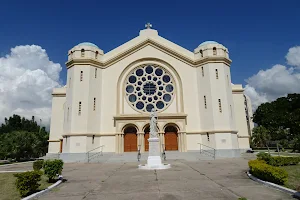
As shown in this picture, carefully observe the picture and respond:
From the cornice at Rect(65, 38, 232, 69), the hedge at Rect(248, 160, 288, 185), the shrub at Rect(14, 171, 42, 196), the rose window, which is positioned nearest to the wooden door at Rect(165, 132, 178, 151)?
the rose window

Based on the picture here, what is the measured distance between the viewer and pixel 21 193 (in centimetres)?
811

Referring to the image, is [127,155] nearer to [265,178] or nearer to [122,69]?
[122,69]

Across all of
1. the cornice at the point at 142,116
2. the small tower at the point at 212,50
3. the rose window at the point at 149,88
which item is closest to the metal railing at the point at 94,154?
the cornice at the point at 142,116

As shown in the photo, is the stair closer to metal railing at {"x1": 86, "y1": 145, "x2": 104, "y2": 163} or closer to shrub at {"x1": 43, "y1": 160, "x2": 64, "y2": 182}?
metal railing at {"x1": 86, "y1": 145, "x2": 104, "y2": 163}

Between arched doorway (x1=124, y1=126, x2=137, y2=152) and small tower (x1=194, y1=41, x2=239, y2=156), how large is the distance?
7839 millimetres

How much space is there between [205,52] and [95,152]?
16936 millimetres

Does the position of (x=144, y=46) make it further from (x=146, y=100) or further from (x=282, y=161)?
(x=282, y=161)

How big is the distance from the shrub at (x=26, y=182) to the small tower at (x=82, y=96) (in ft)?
51.4

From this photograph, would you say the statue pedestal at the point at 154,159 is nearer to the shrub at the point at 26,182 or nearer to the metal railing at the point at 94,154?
the shrub at the point at 26,182

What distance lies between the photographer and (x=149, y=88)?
27.9 m

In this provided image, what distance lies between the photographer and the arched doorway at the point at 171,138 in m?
26.1

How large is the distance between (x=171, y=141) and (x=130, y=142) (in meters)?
4.72

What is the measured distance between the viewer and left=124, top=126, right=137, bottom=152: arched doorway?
25.8 metres

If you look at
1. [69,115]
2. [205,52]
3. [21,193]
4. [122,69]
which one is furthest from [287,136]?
[21,193]
